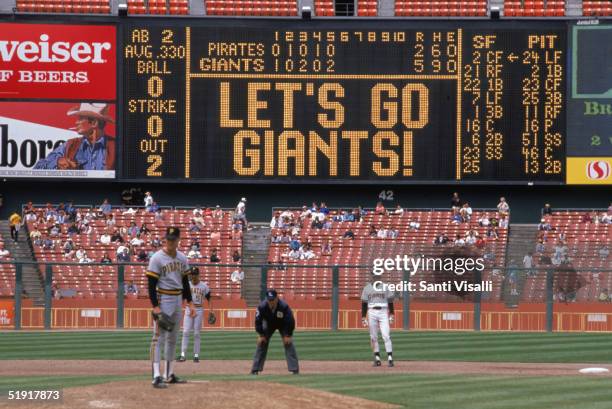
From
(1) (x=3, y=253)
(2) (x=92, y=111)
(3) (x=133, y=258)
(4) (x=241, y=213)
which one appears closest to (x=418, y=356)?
(3) (x=133, y=258)

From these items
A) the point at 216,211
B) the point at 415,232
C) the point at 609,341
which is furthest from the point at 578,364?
the point at 216,211

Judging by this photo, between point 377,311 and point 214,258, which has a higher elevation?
point 214,258

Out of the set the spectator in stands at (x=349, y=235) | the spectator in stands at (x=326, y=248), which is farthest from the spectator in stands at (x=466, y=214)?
the spectator in stands at (x=326, y=248)

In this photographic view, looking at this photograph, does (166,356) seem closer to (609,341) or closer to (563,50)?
(609,341)

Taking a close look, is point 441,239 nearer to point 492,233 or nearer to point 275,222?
point 492,233

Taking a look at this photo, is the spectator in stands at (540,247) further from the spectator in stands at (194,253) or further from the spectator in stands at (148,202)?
the spectator in stands at (148,202)

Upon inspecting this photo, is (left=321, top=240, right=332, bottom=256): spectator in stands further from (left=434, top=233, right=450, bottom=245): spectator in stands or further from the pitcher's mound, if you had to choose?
the pitcher's mound
